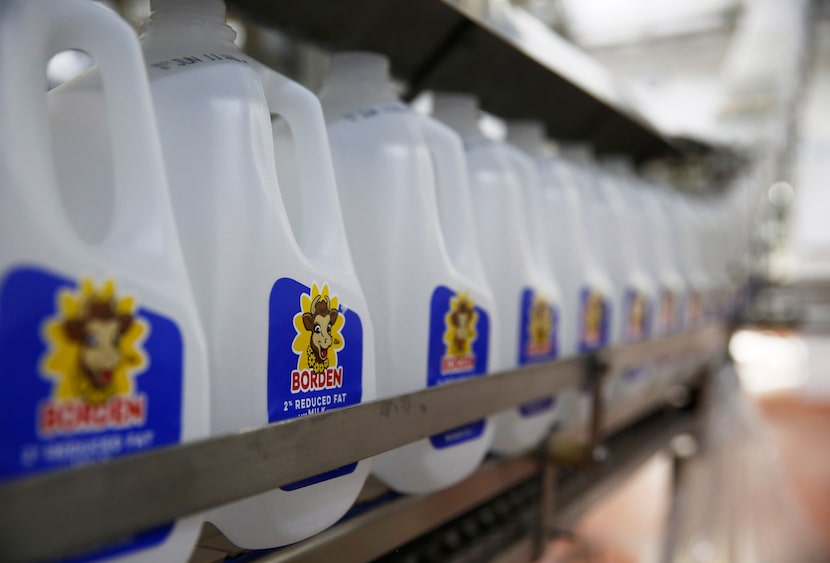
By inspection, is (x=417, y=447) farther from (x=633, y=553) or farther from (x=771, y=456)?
(x=633, y=553)

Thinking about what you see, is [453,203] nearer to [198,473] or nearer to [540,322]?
[540,322]

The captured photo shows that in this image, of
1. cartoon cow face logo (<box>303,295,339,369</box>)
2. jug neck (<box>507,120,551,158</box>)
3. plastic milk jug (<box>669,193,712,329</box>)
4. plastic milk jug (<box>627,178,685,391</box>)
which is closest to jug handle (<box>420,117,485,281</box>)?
cartoon cow face logo (<box>303,295,339,369</box>)

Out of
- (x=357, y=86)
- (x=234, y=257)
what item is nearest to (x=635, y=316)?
(x=357, y=86)

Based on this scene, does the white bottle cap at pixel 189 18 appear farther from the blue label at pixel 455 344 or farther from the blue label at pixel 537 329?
the blue label at pixel 537 329

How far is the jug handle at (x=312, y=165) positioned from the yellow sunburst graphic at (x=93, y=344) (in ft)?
0.78

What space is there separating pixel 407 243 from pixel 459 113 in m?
0.35

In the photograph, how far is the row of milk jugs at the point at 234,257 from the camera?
0.46m

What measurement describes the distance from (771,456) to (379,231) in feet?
6.88

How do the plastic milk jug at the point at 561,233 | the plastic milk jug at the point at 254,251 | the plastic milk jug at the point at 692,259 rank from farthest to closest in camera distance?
the plastic milk jug at the point at 692,259, the plastic milk jug at the point at 561,233, the plastic milk jug at the point at 254,251

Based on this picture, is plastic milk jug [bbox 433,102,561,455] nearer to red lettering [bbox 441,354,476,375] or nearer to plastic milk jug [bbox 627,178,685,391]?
red lettering [bbox 441,354,476,375]

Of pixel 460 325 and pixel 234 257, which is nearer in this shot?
pixel 234 257

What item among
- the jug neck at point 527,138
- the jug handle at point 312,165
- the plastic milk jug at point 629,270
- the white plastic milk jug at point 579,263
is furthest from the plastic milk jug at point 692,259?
the jug handle at point 312,165

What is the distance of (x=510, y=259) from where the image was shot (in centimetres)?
103

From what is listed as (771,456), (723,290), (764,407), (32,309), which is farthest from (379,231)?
(764,407)
